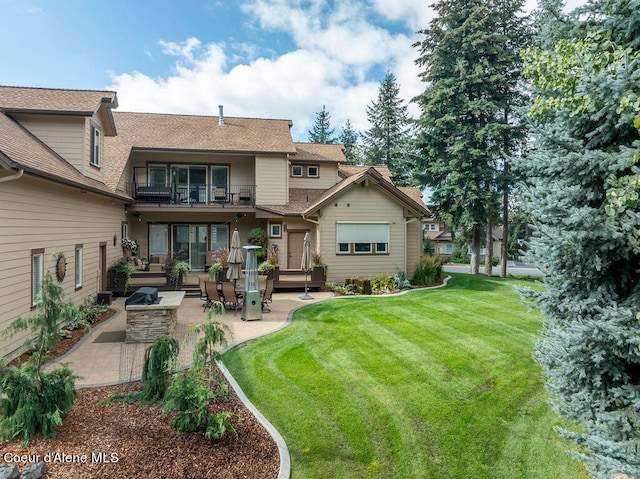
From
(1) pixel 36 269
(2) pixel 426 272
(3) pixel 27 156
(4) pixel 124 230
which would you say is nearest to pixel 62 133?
(3) pixel 27 156

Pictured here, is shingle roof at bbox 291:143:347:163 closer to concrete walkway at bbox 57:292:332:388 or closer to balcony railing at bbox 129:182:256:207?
balcony railing at bbox 129:182:256:207

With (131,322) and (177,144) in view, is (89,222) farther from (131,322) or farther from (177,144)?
(177,144)

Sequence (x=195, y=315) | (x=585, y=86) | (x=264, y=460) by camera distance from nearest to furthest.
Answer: (x=585, y=86) < (x=264, y=460) < (x=195, y=315)

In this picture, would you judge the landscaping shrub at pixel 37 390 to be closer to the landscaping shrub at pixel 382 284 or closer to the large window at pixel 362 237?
the landscaping shrub at pixel 382 284

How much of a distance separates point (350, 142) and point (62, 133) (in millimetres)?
41680

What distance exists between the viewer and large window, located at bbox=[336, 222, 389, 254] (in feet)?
55.4

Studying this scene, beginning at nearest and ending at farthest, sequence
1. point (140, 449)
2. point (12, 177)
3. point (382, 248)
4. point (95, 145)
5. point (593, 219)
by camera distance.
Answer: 1. point (593, 219)
2. point (140, 449)
3. point (12, 177)
4. point (95, 145)
5. point (382, 248)

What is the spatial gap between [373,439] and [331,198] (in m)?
12.4

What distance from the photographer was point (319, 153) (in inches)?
851

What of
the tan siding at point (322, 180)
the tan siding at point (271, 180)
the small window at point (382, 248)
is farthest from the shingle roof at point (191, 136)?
the small window at point (382, 248)

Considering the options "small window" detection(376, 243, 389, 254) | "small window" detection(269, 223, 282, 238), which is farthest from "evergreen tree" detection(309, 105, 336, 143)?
"small window" detection(376, 243, 389, 254)

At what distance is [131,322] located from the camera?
336 inches

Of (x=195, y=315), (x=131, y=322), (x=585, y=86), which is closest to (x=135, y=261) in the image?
(x=195, y=315)

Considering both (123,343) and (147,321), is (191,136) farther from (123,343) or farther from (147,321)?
(123,343)
